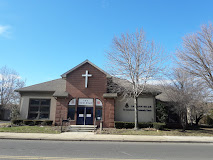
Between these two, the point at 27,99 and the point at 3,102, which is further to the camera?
the point at 3,102

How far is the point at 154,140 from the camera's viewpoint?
1245 centimetres

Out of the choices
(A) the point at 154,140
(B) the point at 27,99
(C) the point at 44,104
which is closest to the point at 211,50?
(A) the point at 154,140

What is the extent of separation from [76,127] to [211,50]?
15233 mm

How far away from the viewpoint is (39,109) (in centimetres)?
2172

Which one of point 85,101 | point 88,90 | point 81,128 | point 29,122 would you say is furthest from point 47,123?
point 88,90

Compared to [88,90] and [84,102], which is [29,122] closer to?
[84,102]

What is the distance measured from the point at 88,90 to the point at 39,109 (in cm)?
684

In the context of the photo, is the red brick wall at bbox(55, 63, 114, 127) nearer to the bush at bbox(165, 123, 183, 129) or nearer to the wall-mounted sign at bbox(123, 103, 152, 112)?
the wall-mounted sign at bbox(123, 103, 152, 112)

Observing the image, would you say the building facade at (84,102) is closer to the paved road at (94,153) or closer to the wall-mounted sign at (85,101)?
the wall-mounted sign at (85,101)

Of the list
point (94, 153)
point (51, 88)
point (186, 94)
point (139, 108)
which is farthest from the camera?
point (51, 88)

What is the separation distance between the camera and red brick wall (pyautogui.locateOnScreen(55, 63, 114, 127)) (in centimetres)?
1978

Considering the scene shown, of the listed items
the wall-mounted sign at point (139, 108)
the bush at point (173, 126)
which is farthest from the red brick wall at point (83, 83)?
the bush at point (173, 126)

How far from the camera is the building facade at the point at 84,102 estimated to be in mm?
19859

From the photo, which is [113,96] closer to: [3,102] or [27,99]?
[27,99]
